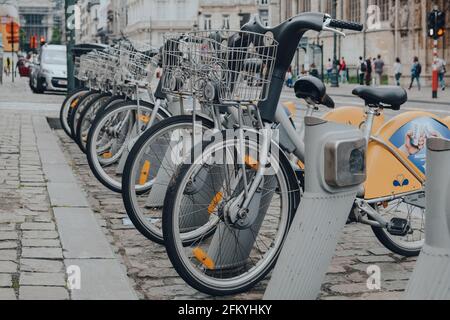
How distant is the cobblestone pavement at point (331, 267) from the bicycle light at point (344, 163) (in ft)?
2.67

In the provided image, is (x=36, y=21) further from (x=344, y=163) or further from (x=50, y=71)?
(x=344, y=163)

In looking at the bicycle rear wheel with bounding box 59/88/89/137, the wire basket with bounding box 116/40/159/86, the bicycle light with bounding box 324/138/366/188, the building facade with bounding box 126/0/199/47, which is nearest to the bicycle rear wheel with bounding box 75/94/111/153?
the wire basket with bounding box 116/40/159/86

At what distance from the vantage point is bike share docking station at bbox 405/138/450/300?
315 centimetres

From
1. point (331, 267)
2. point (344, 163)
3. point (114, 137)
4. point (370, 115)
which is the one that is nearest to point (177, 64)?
point (370, 115)

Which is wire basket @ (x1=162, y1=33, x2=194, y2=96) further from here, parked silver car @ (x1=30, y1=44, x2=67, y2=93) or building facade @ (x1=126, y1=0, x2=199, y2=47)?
building facade @ (x1=126, y1=0, x2=199, y2=47)

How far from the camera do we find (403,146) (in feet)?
17.6

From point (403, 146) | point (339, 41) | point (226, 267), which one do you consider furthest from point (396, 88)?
point (339, 41)

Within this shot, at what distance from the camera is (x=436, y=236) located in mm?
3213

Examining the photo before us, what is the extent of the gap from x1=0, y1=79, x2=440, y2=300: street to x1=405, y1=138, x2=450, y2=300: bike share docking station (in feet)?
3.97

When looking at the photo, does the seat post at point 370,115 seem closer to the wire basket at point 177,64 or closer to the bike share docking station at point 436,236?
the wire basket at point 177,64

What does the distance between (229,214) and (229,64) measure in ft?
2.43

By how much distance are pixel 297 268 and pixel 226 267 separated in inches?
32.3

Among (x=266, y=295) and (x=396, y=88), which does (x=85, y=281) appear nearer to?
(x=266, y=295)

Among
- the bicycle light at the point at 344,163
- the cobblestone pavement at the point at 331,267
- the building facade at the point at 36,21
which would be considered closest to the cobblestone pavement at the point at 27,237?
the cobblestone pavement at the point at 331,267
